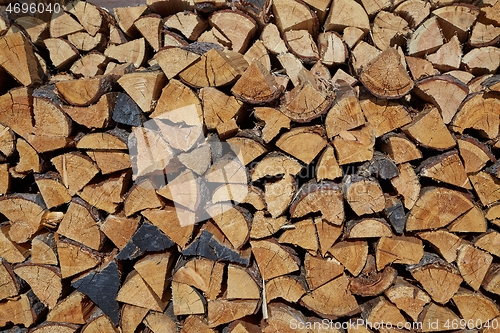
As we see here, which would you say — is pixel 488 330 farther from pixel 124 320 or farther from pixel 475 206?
pixel 124 320

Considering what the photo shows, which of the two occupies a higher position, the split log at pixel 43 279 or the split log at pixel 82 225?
the split log at pixel 82 225

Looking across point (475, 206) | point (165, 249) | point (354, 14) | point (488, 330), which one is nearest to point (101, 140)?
point (165, 249)

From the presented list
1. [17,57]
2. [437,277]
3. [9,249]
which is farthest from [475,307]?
[17,57]

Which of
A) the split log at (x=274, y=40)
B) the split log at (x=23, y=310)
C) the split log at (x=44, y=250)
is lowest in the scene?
the split log at (x=23, y=310)

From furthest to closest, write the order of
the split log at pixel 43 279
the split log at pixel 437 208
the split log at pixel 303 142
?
the split log at pixel 43 279, the split log at pixel 437 208, the split log at pixel 303 142

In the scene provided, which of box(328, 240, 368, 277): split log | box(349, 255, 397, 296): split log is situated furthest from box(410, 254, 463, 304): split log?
box(328, 240, 368, 277): split log

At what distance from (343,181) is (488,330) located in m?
1.33

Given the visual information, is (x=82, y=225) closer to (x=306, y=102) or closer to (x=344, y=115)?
(x=306, y=102)

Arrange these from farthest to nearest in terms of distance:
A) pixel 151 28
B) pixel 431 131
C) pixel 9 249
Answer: pixel 9 249
pixel 151 28
pixel 431 131

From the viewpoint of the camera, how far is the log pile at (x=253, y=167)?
6.65 ft

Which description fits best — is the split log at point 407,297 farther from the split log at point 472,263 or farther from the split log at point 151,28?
the split log at point 151,28

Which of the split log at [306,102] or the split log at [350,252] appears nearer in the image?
the split log at [306,102]

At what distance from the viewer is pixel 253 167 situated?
209 cm

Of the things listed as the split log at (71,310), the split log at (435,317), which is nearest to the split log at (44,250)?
the split log at (71,310)
